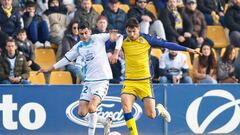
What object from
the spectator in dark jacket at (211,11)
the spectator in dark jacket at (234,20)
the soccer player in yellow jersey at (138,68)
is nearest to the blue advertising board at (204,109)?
the soccer player in yellow jersey at (138,68)

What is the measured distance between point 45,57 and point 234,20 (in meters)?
5.02

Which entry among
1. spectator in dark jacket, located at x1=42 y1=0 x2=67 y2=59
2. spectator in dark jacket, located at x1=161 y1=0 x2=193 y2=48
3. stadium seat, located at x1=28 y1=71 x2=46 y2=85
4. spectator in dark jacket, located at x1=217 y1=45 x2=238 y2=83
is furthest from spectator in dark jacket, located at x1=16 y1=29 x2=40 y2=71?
spectator in dark jacket, located at x1=217 y1=45 x2=238 y2=83

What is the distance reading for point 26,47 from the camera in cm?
1848

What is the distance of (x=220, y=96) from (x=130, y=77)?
10.6ft

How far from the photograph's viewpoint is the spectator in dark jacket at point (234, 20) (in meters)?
21.2

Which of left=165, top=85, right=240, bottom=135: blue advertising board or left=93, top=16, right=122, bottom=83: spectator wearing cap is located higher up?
left=93, top=16, right=122, bottom=83: spectator wearing cap

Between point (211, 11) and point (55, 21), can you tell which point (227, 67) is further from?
point (55, 21)

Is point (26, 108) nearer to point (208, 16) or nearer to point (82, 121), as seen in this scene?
point (82, 121)

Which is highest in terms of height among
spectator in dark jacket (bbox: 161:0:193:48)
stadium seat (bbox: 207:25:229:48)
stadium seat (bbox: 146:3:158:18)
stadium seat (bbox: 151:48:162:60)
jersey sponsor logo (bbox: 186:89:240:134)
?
stadium seat (bbox: 146:3:158:18)

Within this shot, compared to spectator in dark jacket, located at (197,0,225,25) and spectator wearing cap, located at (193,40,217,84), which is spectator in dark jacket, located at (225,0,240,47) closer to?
spectator in dark jacket, located at (197,0,225,25)

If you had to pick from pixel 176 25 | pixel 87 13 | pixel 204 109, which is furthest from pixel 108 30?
pixel 204 109

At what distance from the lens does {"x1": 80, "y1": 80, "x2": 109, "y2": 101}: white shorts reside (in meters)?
15.2

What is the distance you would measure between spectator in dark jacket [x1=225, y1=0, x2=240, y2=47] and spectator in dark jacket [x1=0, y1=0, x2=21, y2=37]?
18.1 ft

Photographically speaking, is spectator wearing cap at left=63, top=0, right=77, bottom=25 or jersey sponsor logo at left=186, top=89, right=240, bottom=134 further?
spectator wearing cap at left=63, top=0, right=77, bottom=25
